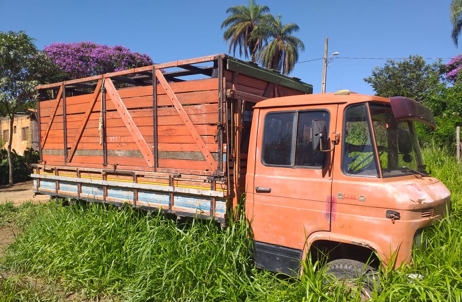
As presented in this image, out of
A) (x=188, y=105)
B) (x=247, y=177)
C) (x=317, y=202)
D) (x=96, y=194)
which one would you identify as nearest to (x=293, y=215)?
(x=317, y=202)

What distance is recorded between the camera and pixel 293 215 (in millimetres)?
3629

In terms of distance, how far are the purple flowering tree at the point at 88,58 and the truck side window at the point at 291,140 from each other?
1529 cm

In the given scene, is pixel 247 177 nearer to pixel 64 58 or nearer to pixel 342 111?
pixel 342 111

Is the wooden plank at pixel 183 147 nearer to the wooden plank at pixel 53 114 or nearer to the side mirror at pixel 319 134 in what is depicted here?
the side mirror at pixel 319 134

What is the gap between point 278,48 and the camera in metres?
24.7

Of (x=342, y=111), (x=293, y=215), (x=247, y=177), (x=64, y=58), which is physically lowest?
(x=293, y=215)

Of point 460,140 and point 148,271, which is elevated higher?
point 460,140

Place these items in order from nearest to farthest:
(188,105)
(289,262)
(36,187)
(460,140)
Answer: (289,262) < (188,105) < (36,187) < (460,140)

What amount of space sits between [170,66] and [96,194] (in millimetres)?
2446

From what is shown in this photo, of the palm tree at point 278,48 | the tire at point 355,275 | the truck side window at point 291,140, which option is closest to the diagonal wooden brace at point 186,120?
the truck side window at point 291,140

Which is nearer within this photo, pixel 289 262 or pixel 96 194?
pixel 289 262

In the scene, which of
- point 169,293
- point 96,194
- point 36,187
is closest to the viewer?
point 169,293

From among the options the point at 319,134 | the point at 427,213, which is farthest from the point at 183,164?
the point at 427,213

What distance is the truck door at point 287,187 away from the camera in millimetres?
3475
